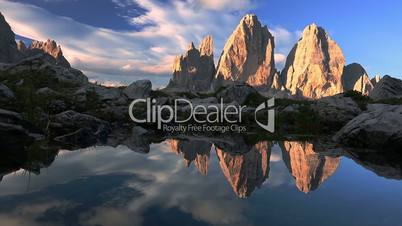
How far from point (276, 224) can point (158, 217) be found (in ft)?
6.42

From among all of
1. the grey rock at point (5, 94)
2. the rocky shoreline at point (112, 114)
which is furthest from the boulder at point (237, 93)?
the grey rock at point (5, 94)

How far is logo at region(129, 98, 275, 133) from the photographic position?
98.5 ft

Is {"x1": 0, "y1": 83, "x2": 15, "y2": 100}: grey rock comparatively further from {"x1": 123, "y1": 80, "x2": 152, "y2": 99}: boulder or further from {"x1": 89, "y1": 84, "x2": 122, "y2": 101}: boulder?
{"x1": 123, "y1": 80, "x2": 152, "y2": 99}: boulder

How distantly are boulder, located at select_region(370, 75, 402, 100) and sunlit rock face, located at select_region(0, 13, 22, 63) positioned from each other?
150m

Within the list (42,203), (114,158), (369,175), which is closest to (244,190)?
(42,203)

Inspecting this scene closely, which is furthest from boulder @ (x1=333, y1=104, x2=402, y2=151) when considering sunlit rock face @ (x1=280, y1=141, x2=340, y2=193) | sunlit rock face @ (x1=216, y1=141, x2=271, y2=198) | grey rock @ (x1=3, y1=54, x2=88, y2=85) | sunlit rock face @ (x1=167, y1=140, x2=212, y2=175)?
grey rock @ (x1=3, y1=54, x2=88, y2=85)

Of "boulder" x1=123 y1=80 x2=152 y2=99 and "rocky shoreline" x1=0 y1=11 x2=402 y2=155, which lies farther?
"boulder" x1=123 y1=80 x2=152 y2=99

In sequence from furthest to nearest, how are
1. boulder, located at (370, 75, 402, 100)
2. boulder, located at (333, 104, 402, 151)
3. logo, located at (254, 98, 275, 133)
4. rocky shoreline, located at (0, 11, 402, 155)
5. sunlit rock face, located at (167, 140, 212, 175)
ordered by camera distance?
boulder, located at (370, 75, 402, 100), logo, located at (254, 98, 275, 133), boulder, located at (333, 104, 402, 151), rocky shoreline, located at (0, 11, 402, 155), sunlit rock face, located at (167, 140, 212, 175)

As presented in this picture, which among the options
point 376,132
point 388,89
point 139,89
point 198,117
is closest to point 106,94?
point 198,117

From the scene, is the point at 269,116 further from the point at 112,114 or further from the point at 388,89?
the point at 388,89

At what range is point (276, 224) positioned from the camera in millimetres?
6141

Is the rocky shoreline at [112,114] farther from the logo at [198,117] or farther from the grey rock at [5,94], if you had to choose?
the logo at [198,117]

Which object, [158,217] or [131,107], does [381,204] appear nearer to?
[158,217]

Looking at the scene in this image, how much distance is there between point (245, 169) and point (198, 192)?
149 inches
